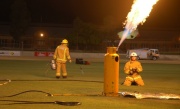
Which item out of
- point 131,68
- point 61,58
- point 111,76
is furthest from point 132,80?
point 61,58

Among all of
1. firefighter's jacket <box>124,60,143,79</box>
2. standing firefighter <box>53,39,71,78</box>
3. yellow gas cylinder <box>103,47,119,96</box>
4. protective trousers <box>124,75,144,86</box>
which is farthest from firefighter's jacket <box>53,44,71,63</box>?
yellow gas cylinder <box>103,47,119,96</box>

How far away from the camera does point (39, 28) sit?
231ft

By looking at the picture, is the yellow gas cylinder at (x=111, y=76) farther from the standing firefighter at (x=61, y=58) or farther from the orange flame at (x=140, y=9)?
the standing firefighter at (x=61, y=58)

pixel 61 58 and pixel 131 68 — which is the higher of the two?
pixel 61 58

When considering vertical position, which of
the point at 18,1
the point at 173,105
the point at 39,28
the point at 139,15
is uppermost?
the point at 18,1

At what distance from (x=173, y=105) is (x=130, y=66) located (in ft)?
19.4

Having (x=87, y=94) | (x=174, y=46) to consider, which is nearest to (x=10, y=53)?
(x=174, y=46)

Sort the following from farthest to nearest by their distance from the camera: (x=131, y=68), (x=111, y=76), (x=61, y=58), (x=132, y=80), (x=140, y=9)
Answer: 1. (x=61, y=58)
2. (x=132, y=80)
3. (x=131, y=68)
4. (x=140, y=9)
5. (x=111, y=76)

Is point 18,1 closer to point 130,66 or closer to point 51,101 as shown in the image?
point 130,66

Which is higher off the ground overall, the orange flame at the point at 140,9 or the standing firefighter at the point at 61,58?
the orange flame at the point at 140,9

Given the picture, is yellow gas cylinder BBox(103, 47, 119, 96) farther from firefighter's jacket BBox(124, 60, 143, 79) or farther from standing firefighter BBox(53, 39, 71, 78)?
standing firefighter BBox(53, 39, 71, 78)

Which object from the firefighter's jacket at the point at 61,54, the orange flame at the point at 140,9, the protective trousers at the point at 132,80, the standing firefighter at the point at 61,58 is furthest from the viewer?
the firefighter's jacket at the point at 61,54

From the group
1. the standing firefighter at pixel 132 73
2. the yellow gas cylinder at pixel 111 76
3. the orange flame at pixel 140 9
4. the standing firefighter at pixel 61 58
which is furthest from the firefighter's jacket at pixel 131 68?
the yellow gas cylinder at pixel 111 76

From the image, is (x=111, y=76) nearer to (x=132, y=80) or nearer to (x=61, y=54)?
(x=132, y=80)
